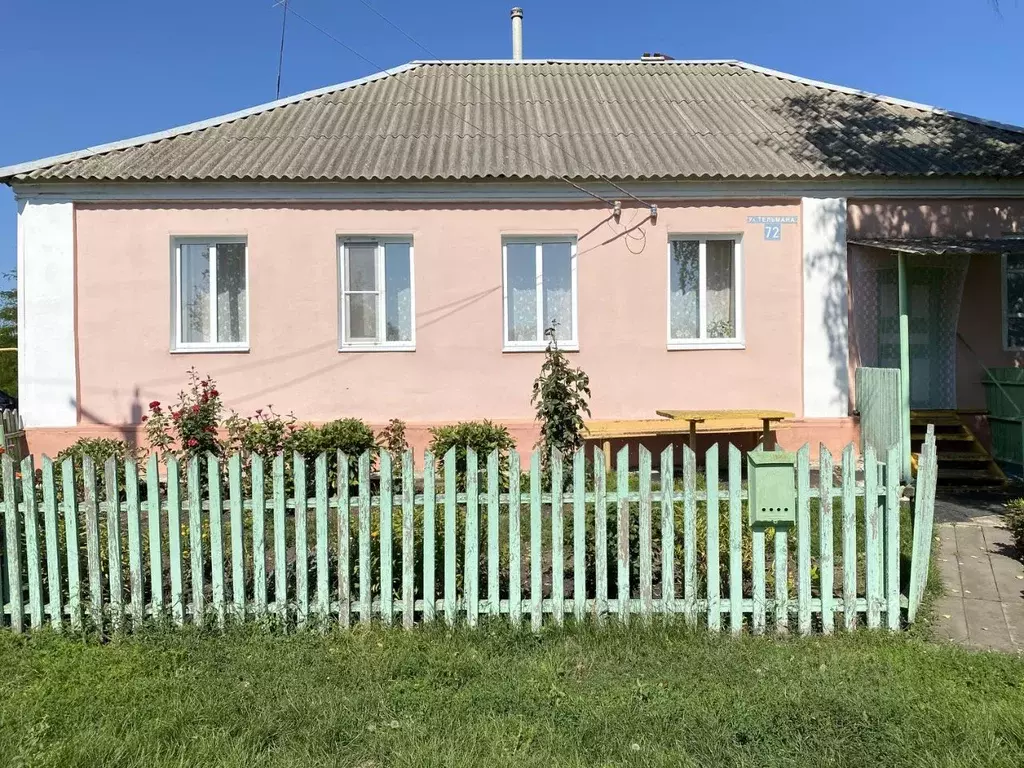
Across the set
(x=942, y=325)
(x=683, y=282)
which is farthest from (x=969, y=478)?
(x=683, y=282)

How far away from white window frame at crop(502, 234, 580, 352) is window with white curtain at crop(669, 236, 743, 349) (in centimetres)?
134

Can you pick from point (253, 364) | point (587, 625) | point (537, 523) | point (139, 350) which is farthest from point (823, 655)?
point (139, 350)

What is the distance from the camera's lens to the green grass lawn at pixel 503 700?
3.19 metres

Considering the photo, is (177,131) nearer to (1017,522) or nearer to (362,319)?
(362,319)

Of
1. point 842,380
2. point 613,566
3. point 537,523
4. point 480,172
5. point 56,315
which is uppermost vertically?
point 480,172

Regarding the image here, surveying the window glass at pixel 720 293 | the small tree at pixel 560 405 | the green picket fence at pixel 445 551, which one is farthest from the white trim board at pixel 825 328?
the green picket fence at pixel 445 551

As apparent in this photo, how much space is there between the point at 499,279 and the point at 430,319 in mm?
1081

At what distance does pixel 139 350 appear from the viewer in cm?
1005

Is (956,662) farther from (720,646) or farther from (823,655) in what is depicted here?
(720,646)

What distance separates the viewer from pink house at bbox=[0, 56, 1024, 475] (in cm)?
997

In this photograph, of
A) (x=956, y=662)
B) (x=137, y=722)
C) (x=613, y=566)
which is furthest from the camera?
(x=613, y=566)

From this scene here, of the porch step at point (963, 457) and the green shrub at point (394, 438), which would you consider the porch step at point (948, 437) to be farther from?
the green shrub at point (394, 438)

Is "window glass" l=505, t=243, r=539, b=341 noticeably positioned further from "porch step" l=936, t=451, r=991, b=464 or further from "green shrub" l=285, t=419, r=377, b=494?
"porch step" l=936, t=451, r=991, b=464

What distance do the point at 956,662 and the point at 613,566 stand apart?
6.50 feet
